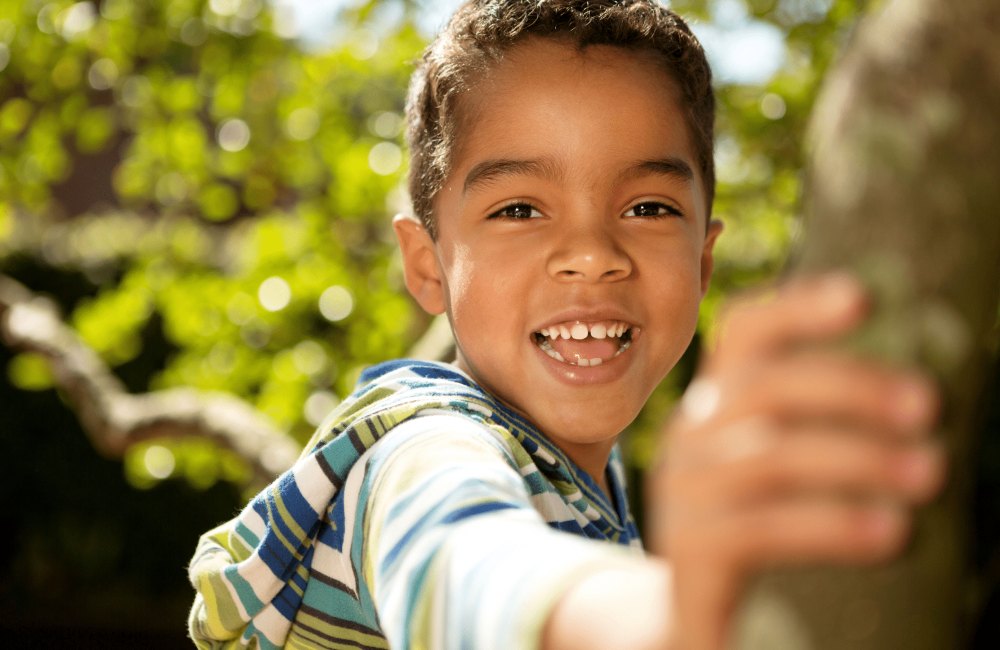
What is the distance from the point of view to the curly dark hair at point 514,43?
1631mm

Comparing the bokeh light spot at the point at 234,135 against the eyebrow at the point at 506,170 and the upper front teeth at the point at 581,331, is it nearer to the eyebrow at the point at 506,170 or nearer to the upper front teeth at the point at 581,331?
the eyebrow at the point at 506,170

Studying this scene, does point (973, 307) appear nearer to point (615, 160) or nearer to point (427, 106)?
point (615, 160)

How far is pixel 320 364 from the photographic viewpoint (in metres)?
3.23

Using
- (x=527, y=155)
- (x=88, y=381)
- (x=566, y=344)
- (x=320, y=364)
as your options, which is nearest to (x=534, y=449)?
(x=566, y=344)

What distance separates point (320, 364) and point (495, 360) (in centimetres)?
183

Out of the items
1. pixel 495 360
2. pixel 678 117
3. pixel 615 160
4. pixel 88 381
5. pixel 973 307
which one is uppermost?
pixel 678 117

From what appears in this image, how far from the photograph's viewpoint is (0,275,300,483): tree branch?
270cm

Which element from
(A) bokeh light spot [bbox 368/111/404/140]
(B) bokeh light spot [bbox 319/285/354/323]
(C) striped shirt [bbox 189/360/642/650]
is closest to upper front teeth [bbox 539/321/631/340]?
(C) striped shirt [bbox 189/360/642/650]

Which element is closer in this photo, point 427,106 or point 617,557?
point 617,557

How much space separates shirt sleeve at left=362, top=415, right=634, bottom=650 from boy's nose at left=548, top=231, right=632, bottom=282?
1.68 feet

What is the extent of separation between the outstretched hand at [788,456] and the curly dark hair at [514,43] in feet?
3.89

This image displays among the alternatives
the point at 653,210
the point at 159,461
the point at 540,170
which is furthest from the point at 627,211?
the point at 159,461

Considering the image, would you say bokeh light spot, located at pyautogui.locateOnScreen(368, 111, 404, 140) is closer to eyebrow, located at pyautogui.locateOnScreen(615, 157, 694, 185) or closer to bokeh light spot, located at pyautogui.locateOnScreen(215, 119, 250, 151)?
bokeh light spot, located at pyautogui.locateOnScreen(215, 119, 250, 151)

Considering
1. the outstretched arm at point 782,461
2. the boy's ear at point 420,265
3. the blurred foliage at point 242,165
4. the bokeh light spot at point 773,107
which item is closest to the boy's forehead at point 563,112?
the boy's ear at point 420,265
